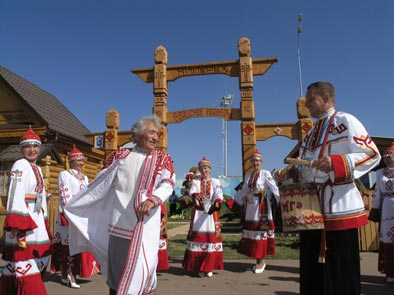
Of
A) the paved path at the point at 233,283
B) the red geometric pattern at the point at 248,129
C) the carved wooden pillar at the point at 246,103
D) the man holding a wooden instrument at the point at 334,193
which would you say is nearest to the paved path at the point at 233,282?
the paved path at the point at 233,283

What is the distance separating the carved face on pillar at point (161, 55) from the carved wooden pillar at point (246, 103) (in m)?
2.10

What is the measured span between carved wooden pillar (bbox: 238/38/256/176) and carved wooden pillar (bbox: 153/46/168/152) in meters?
2.09

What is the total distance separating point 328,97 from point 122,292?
7.29ft

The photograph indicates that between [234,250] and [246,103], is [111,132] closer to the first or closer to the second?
[246,103]

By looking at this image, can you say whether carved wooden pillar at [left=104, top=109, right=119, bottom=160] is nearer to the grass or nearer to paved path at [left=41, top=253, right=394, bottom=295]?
the grass

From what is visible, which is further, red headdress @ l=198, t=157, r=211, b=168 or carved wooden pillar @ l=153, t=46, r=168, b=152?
carved wooden pillar @ l=153, t=46, r=168, b=152

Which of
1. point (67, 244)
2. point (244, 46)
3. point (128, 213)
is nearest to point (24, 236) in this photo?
point (128, 213)

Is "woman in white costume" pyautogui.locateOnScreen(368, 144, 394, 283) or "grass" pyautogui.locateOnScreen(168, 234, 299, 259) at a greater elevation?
"woman in white costume" pyautogui.locateOnScreen(368, 144, 394, 283)

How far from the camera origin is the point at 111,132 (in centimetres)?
934

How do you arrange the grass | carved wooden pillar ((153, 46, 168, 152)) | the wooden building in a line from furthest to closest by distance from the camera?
1. the wooden building
2. carved wooden pillar ((153, 46, 168, 152))
3. the grass

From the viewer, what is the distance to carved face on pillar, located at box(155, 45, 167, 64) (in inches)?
363

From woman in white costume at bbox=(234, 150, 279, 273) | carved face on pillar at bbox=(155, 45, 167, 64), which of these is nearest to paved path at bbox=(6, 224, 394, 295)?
woman in white costume at bbox=(234, 150, 279, 273)

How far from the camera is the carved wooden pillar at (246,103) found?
837 centimetres

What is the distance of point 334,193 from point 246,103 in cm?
638
